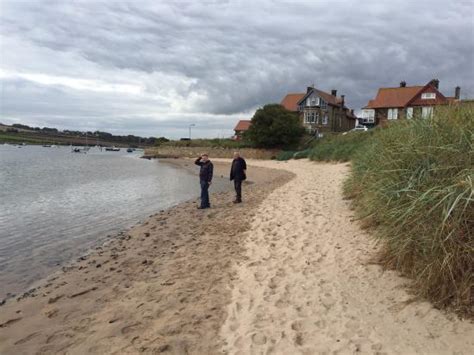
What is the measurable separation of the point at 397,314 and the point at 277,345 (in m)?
1.41

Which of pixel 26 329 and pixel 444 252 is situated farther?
pixel 26 329

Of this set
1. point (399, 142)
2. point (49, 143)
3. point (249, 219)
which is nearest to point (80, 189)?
point (249, 219)

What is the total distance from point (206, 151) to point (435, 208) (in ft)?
220

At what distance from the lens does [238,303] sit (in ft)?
18.3

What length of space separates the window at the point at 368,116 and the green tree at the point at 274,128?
9329 mm

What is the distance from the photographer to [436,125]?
5652 millimetres

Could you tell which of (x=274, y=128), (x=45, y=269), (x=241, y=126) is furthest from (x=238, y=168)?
(x=241, y=126)

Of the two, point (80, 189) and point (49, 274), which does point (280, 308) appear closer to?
point (49, 274)

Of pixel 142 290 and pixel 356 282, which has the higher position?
pixel 356 282

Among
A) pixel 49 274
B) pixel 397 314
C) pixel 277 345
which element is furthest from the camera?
pixel 49 274

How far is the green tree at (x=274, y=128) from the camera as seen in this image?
53656 mm

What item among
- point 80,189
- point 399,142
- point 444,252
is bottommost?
point 80,189

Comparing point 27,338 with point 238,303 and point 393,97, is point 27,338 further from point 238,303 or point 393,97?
point 393,97

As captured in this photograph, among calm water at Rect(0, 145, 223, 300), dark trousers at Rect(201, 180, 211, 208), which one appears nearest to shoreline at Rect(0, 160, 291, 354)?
calm water at Rect(0, 145, 223, 300)
